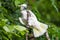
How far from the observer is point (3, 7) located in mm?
1203

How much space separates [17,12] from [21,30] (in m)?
0.25

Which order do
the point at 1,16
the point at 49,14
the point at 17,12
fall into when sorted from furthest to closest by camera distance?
the point at 49,14 → the point at 17,12 → the point at 1,16

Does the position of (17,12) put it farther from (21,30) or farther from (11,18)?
(21,30)

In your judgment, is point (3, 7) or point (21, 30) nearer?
point (21, 30)

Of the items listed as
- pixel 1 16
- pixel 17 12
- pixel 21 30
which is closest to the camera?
pixel 21 30

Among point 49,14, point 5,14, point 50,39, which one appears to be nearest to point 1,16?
point 5,14

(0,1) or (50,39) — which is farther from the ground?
(0,1)

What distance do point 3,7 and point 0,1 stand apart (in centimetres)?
4

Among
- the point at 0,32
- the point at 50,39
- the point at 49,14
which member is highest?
the point at 0,32

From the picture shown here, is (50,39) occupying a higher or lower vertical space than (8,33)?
lower

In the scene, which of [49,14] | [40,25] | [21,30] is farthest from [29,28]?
[49,14]

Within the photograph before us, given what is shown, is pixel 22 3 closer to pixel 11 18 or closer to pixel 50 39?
pixel 11 18

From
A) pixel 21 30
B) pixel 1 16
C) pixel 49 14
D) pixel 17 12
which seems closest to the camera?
pixel 21 30

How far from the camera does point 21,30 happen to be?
998mm
